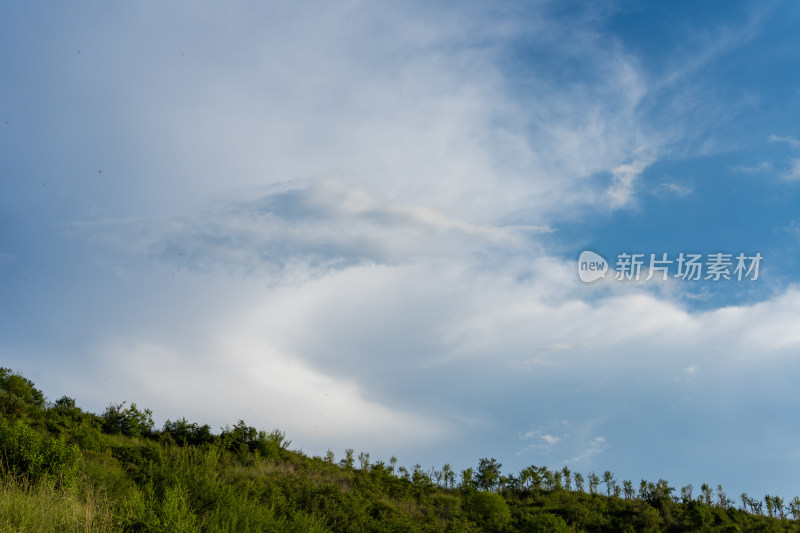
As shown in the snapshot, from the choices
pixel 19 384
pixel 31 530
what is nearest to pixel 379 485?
pixel 31 530

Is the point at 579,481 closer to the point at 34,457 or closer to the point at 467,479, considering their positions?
the point at 467,479

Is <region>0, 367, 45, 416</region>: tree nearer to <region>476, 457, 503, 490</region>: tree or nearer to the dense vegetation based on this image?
the dense vegetation

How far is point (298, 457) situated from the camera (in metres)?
36.2

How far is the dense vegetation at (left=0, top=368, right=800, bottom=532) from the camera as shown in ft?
49.4

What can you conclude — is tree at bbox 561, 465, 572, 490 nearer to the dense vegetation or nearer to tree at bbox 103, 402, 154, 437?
the dense vegetation

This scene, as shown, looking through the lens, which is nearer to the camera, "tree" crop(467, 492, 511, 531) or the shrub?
the shrub

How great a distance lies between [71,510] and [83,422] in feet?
68.9

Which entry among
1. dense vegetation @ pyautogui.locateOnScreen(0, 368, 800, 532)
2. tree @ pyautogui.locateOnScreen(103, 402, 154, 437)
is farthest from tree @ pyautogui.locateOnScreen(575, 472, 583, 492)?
tree @ pyautogui.locateOnScreen(103, 402, 154, 437)

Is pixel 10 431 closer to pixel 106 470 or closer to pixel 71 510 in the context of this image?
pixel 106 470

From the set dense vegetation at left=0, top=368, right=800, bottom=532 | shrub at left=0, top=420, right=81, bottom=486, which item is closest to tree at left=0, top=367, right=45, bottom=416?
dense vegetation at left=0, top=368, right=800, bottom=532

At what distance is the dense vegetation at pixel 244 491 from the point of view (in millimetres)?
15070

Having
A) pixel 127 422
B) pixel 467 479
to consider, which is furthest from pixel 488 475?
pixel 127 422

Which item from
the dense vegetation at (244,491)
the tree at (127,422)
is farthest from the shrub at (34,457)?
the tree at (127,422)

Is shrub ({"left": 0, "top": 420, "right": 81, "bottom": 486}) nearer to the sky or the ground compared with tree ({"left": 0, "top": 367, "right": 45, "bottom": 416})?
nearer to the ground
